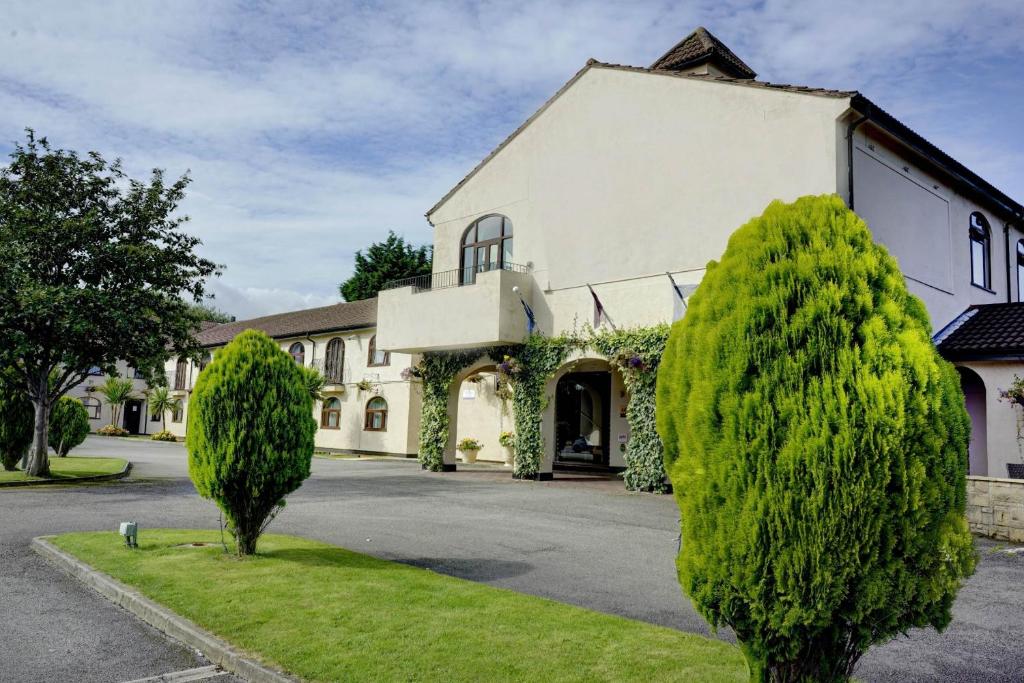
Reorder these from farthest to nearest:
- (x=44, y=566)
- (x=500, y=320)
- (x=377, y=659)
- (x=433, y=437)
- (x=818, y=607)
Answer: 1. (x=433, y=437)
2. (x=500, y=320)
3. (x=44, y=566)
4. (x=377, y=659)
5. (x=818, y=607)

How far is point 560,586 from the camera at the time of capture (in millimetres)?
7742

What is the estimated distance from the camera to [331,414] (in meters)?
35.6

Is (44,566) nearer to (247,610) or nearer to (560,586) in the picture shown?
(247,610)

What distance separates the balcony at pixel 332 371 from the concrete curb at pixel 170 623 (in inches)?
1030

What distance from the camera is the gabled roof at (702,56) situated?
68.0ft

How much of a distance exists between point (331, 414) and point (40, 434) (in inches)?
688

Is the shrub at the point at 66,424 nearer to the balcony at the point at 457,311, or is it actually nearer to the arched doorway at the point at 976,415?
the balcony at the point at 457,311

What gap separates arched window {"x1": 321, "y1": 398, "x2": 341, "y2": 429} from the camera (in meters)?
35.3

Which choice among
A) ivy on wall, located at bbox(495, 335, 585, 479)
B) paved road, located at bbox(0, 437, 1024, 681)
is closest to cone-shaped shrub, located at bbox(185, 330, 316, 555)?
paved road, located at bbox(0, 437, 1024, 681)

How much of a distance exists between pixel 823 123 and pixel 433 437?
46.3 ft

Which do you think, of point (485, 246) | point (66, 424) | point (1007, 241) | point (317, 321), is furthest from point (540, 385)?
point (317, 321)

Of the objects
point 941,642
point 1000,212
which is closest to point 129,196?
point 941,642

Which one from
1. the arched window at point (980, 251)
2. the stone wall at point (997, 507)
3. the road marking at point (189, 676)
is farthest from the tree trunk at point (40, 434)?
the arched window at point (980, 251)

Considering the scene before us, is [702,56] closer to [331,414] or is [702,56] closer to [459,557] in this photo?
[459,557]
